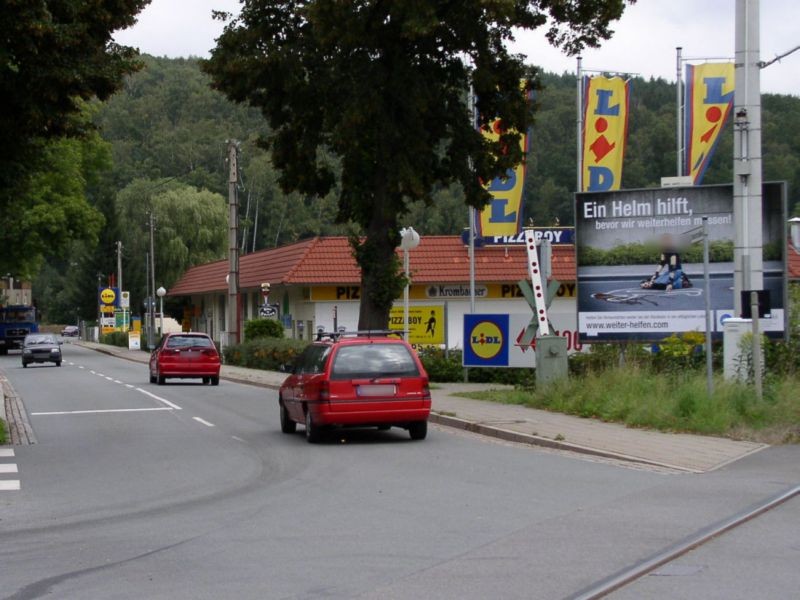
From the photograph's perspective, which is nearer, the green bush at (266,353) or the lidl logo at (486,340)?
the lidl logo at (486,340)

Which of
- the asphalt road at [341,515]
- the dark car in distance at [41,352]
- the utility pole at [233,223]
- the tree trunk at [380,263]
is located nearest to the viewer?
the asphalt road at [341,515]

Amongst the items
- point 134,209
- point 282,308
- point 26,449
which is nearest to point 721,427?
point 26,449

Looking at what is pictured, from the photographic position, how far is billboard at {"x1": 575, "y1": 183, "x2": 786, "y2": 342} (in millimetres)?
25078

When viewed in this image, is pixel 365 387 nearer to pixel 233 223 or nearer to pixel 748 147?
pixel 748 147

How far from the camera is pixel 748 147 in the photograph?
19.6m

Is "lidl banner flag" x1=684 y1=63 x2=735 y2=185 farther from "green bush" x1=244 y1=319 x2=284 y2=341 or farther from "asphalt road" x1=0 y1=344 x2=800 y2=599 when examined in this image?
"green bush" x1=244 y1=319 x2=284 y2=341

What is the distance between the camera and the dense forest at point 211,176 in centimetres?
7362

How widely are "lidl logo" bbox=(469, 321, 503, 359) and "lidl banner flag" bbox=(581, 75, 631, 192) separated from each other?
709cm

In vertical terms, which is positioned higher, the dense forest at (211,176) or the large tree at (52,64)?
the dense forest at (211,176)

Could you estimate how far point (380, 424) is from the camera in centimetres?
1650

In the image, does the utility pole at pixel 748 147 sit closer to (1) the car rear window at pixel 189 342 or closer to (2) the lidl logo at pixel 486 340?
(2) the lidl logo at pixel 486 340

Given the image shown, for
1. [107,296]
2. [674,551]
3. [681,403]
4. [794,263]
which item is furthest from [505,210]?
[107,296]

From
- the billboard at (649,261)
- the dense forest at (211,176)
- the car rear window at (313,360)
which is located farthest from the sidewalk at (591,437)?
the dense forest at (211,176)

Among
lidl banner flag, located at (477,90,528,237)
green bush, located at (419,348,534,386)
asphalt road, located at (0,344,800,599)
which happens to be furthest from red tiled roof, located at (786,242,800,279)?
asphalt road, located at (0,344,800,599)
